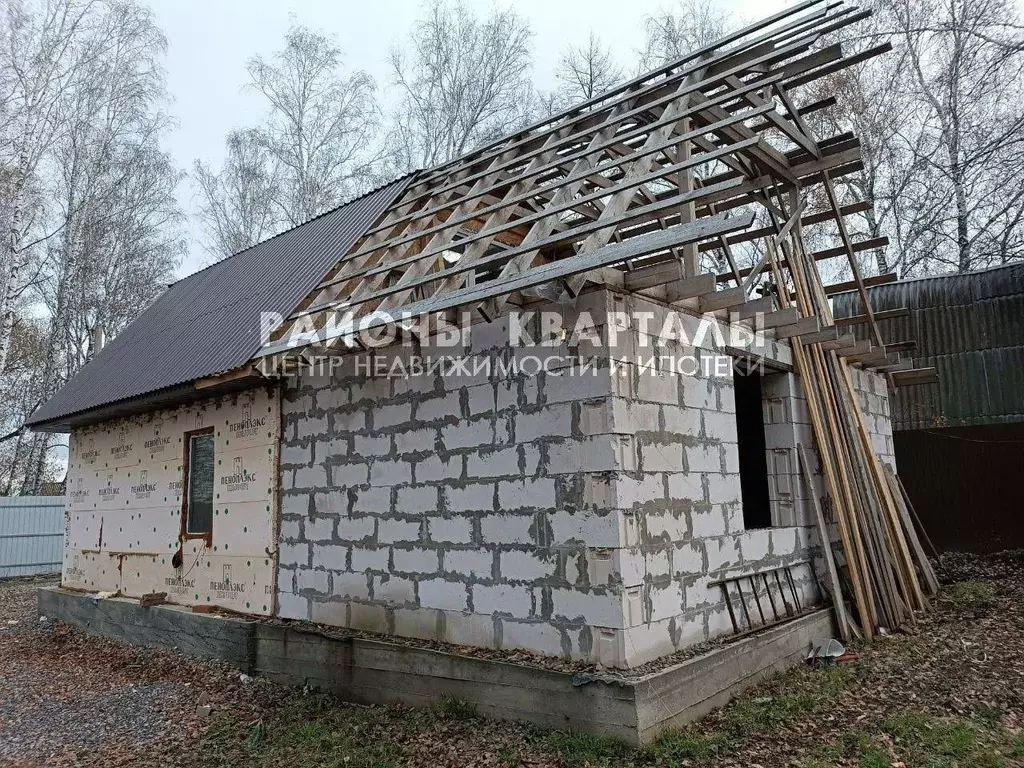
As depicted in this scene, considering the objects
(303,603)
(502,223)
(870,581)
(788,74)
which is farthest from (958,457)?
(303,603)

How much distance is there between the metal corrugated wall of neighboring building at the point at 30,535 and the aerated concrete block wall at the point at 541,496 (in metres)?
13.6

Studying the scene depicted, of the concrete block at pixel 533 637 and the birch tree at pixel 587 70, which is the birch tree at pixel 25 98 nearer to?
the birch tree at pixel 587 70

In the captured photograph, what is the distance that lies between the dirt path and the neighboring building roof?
4945 mm

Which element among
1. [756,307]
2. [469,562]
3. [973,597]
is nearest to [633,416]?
[756,307]

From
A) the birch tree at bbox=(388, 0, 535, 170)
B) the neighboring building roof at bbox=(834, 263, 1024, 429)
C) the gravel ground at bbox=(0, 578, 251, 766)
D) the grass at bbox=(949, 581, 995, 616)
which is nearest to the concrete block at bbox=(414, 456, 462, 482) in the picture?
the gravel ground at bbox=(0, 578, 251, 766)

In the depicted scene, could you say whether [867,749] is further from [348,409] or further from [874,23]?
[874,23]

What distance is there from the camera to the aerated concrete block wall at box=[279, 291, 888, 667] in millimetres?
5109

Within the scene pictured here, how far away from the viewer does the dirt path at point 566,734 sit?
14.8ft

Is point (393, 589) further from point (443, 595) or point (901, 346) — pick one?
point (901, 346)

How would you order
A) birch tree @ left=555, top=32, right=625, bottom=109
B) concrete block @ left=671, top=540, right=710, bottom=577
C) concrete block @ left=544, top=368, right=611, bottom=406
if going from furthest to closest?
birch tree @ left=555, top=32, right=625, bottom=109, concrete block @ left=671, top=540, right=710, bottom=577, concrete block @ left=544, top=368, right=611, bottom=406

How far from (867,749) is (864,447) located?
393 centimetres

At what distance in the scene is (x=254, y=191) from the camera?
22.7m

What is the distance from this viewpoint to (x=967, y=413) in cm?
1205

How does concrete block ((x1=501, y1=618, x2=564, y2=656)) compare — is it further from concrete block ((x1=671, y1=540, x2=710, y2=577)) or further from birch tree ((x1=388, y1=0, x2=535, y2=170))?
birch tree ((x1=388, y1=0, x2=535, y2=170))
